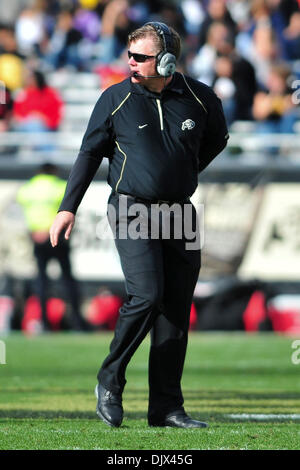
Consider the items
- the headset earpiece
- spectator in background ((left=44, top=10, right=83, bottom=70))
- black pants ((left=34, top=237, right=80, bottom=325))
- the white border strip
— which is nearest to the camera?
the headset earpiece

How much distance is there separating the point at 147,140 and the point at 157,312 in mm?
966

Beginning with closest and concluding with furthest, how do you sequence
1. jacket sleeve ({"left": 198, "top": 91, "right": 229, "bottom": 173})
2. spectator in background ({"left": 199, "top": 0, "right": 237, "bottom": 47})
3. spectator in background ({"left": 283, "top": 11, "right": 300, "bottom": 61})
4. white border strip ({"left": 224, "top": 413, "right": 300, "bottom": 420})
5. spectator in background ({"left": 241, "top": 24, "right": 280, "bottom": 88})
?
jacket sleeve ({"left": 198, "top": 91, "right": 229, "bottom": 173}) → white border strip ({"left": 224, "top": 413, "right": 300, "bottom": 420}) → spectator in background ({"left": 241, "top": 24, "right": 280, "bottom": 88}) → spectator in background ({"left": 283, "top": 11, "right": 300, "bottom": 61}) → spectator in background ({"left": 199, "top": 0, "right": 237, "bottom": 47})

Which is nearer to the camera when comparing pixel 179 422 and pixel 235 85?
pixel 179 422

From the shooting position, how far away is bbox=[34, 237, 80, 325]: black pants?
14453 millimetres

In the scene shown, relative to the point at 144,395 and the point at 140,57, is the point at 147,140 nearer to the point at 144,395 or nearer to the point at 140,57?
the point at 140,57

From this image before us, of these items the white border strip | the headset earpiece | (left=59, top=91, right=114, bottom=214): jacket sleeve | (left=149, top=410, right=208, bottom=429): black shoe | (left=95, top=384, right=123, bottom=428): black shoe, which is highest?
the headset earpiece

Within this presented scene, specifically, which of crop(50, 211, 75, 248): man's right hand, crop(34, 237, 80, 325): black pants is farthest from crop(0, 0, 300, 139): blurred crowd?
crop(50, 211, 75, 248): man's right hand

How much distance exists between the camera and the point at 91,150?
620cm

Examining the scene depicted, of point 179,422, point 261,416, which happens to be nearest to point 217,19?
point 261,416

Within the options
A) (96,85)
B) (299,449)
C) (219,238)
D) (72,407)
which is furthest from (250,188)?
(299,449)

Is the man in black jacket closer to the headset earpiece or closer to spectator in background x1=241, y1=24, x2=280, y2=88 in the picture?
the headset earpiece

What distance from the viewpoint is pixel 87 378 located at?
947 centimetres

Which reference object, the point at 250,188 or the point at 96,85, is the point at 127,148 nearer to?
the point at 250,188

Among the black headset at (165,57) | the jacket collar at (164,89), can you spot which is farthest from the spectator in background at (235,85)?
the black headset at (165,57)
